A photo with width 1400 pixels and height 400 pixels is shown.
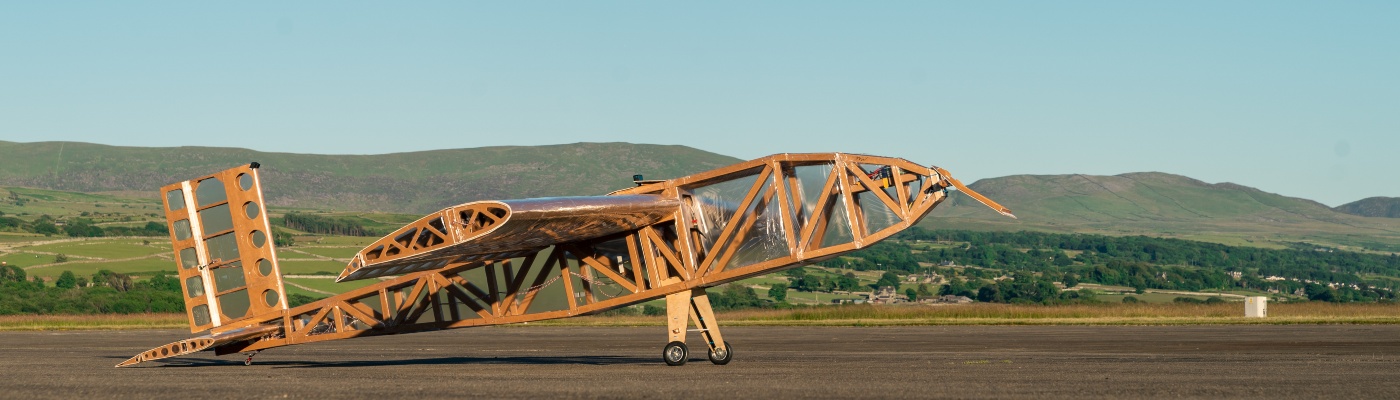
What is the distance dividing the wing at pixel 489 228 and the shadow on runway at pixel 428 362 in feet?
15.3

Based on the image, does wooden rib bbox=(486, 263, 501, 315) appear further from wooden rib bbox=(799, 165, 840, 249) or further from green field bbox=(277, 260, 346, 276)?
green field bbox=(277, 260, 346, 276)

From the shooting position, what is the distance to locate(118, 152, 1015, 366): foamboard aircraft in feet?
68.5

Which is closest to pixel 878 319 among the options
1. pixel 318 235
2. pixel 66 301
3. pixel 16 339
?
pixel 16 339

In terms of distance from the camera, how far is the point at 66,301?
85938mm

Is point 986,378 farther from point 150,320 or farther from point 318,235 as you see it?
point 318,235

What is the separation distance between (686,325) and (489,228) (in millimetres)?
5253

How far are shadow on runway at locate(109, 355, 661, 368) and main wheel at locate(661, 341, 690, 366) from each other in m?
2.46

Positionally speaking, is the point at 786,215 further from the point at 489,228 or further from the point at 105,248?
the point at 105,248

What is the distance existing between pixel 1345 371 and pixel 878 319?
34446mm

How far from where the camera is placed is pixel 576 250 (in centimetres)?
2289

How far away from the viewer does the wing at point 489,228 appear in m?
17.8

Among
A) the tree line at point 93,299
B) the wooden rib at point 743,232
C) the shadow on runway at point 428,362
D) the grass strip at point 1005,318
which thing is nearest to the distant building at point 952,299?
the grass strip at point 1005,318

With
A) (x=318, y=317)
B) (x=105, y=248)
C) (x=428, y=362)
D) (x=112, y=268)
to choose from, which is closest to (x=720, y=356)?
(x=428, y=362)

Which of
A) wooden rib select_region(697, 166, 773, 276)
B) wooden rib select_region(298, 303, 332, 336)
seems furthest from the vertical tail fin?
wooden rib select_region(697, 166, 773, 276)
